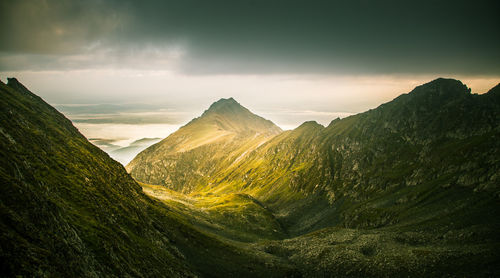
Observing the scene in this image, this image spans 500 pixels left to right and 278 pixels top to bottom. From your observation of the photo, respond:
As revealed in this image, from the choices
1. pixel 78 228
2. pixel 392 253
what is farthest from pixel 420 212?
pixel 78 228

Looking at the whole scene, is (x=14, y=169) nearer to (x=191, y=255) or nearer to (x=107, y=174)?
(x=107, y=174)

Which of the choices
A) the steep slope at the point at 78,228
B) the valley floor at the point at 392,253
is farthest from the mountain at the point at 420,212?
the steep slope at the point at 78,228

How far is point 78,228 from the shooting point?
41.3 m

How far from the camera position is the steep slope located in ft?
88.1

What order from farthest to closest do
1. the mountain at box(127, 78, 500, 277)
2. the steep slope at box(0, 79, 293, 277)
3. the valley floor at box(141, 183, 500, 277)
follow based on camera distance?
the mountain at box(127, 78, 500, 277) < the valley floor at box(141, 183, 500, 277) < the steep slope at box(0, 79, 293, 277)

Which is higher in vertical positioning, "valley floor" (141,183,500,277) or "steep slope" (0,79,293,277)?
"steep slope" (0,79,293,277)

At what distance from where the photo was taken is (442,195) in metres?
116

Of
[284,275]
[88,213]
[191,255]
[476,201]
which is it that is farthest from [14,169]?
[476,201]

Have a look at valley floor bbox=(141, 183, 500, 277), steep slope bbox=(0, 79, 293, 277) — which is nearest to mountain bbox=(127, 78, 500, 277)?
valley floor bbox=(141, 183, 500, 277)

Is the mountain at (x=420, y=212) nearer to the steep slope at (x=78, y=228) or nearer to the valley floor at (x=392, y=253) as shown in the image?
the valley floor at (x=392, y=253)

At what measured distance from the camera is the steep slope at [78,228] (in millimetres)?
26859

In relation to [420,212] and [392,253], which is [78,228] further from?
[420,212]

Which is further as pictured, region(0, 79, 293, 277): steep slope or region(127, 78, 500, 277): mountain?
region(127, 78, 500, 277): mountain

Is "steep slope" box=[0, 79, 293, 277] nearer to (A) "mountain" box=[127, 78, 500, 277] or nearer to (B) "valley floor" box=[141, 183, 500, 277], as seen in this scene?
(B) "valley floor" box=[141, 183, 500, 277]
